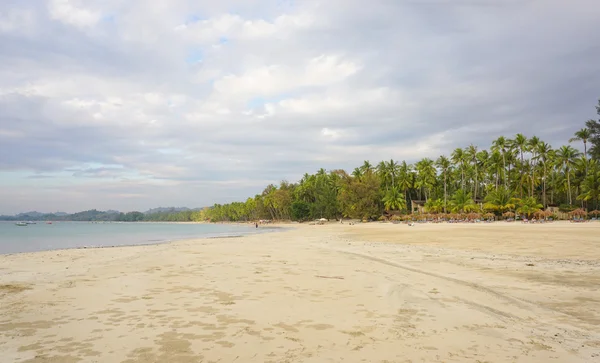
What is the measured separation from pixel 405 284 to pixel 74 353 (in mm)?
7242

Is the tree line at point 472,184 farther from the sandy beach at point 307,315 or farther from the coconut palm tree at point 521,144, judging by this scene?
the sandy beach at point 307,315

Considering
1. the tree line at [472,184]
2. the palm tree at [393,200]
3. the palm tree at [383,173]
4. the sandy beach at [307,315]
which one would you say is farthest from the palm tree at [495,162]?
the sandy beach at [307,315]

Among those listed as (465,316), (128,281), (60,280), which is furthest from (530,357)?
(60,280)

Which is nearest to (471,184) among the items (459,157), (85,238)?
(459,157)

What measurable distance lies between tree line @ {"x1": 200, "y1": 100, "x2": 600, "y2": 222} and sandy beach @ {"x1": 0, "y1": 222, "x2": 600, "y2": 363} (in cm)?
4782

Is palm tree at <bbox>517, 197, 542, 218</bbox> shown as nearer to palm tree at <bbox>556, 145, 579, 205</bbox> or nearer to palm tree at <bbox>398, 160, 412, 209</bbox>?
palm tree at <bbox>556, 145, 579, 205</bbox>

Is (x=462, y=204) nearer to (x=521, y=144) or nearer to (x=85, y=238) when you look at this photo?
(x=521, y=144)

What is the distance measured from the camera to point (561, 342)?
4.95 m

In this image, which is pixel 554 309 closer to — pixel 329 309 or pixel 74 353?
pixel 329 309

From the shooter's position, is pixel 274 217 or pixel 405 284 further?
pixel 274 217

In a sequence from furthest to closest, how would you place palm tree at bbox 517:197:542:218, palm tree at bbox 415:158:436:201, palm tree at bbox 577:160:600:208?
palm tree at bbox 415:158:436:201 < palm tree at bbox 577:160:600:208 < palm tree at bbox 517:197:542:218

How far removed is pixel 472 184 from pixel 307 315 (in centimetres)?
9447

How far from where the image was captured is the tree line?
60438mm

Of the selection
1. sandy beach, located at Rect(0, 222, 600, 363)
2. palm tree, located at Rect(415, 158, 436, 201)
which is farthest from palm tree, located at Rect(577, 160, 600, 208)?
sandy beach, located at Rect(0, 222, 600, 363)
